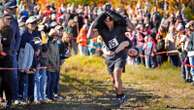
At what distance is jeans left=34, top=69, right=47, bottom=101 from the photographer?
1238 cm

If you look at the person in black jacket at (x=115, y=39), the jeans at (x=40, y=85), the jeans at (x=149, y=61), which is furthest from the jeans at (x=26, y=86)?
the jeans at (x=149, y=61)

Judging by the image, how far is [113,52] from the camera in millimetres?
→ 12977

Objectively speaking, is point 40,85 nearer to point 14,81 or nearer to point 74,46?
point 14,81

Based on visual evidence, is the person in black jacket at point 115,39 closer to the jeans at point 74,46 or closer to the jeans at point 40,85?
the jeans at point 40,85

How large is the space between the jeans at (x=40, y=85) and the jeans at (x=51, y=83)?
225 mm

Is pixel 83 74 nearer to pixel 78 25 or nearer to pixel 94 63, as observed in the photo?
pixel 94 63

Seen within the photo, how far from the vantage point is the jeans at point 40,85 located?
1238 cm

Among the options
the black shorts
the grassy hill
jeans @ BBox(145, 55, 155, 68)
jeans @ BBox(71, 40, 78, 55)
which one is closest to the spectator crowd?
the grassy hill

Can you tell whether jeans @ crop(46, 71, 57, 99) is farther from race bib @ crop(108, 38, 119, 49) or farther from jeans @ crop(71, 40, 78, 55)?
jeans @ crop(71, 40, 78, 55)

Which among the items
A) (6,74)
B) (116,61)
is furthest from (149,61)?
(6,74)

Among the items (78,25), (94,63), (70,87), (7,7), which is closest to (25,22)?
(7,7)

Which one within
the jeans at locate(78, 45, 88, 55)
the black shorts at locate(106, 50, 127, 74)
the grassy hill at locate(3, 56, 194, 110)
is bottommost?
the grassy hill at locate(3, 56, 194, 110)

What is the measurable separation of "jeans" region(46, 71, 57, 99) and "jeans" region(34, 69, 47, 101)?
0.22 m

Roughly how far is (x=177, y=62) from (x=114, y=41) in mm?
→ 8011
